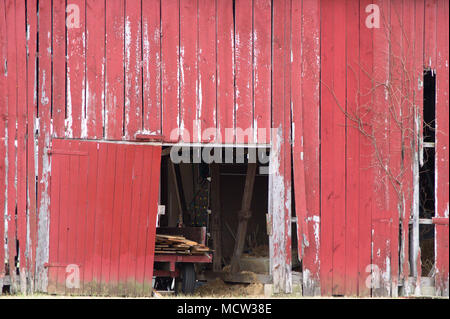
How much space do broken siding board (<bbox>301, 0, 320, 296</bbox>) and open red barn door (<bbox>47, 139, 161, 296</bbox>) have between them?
8.12 feet

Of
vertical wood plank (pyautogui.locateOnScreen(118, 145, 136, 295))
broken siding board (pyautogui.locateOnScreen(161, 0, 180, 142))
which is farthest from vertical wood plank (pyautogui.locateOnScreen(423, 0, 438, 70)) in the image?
vertical wood plank (pyautogui.locateOnScreen(118, 145, 136, 295))

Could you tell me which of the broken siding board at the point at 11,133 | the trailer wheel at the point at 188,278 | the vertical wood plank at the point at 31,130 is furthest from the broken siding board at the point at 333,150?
the broken siding board at the point at 11,133

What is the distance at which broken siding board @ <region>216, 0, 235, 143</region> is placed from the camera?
38.0 ft

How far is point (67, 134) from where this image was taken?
443 inches

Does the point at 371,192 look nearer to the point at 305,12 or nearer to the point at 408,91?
the point at 408,91

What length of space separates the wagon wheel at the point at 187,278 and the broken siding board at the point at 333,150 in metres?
2.35

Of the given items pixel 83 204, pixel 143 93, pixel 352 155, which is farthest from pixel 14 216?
pixel 352 155

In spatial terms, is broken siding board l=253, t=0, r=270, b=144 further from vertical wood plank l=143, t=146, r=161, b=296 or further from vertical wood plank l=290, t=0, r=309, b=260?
vertical wood plank l=143, t=146, r=161, b=296

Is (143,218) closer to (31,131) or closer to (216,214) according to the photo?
(31,131)

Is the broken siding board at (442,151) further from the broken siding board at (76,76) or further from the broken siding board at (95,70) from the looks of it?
the broken siding board at (76,76)

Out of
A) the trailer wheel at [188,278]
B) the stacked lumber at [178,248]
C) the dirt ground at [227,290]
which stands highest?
the stacked lumber at [178,248]

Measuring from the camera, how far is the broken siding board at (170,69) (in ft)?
37.7

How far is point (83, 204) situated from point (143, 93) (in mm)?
1991

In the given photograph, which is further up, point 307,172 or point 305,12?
point 305,12
